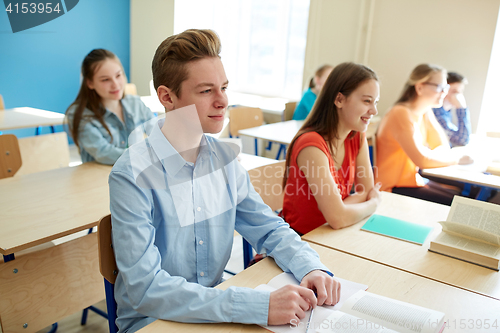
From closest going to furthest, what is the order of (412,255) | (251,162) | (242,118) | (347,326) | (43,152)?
(347,326) → (412,255) → (251,162) → (43,152) → (242,118)

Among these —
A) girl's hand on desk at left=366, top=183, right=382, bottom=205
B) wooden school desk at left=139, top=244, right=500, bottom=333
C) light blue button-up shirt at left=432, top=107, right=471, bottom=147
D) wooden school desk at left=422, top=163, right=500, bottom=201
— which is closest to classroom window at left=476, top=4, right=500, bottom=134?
light blue button-up shirt at left=432, top=107, right=471, bottom=147

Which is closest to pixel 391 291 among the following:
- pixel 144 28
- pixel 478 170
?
pixel 478 170

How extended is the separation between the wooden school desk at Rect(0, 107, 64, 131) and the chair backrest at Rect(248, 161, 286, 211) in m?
2.11

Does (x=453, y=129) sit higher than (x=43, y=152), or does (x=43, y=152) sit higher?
(x=453, y=129)

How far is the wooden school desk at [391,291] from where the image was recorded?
0.86 meters

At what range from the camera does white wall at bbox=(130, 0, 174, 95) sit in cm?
487

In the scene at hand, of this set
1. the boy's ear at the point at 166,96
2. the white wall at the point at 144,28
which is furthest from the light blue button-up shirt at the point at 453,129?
the white wall at the point at 144,28

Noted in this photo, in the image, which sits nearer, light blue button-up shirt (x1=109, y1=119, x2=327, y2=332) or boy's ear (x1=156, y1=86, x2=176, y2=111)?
light blue button-up shirt (x1=109, y1=119, x2=327, y2=332)

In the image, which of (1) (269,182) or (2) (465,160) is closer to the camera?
(1) (269,182)

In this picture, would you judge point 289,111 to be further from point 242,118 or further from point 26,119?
point 26,119

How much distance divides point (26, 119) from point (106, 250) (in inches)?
116

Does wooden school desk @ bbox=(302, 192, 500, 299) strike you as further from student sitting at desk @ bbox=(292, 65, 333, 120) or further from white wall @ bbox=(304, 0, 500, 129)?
white wall @ bbox=(304, 0, 500, 129)

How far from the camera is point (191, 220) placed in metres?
1.09

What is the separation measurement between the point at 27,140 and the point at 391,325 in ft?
8.65
